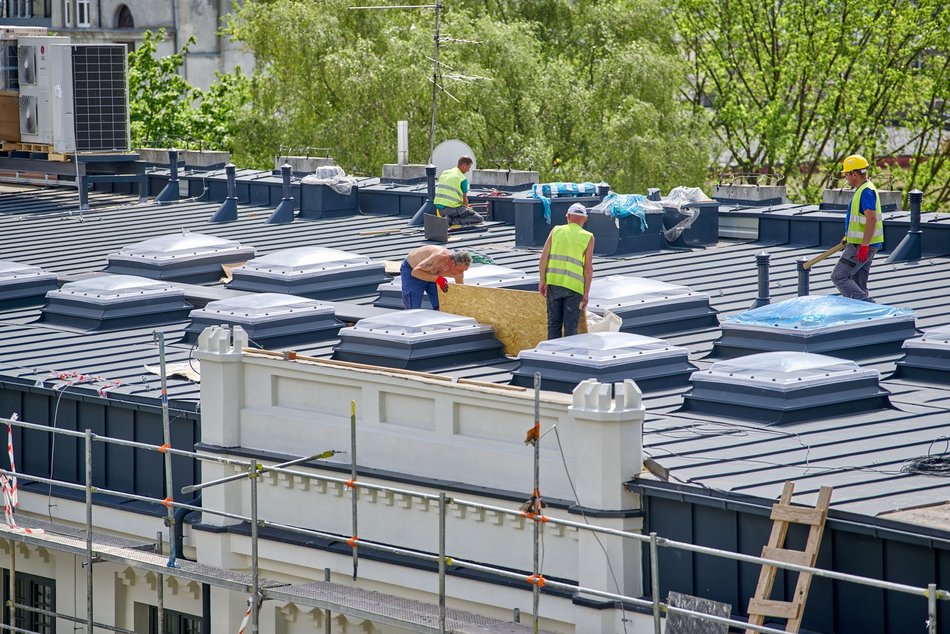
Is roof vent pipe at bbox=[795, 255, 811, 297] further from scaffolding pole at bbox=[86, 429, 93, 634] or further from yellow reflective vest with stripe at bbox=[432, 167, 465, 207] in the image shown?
scaffolding pole at bbox=[86, 429, 93, 634]

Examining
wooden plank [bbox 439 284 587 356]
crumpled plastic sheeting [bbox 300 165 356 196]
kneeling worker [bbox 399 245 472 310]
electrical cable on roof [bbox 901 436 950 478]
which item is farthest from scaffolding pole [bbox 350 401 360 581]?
crumpled plastic sheeting [bbox 300 165 356 196]

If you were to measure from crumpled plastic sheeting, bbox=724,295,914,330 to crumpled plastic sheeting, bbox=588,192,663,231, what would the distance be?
8071mm

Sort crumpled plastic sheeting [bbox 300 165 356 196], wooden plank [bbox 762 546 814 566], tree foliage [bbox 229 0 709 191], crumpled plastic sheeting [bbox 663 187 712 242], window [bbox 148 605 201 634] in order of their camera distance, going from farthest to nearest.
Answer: tree foliage [bbox 229 0 709 191] < crumpled plastic sheeting [bbox 300 165 356 196] < crumpled plastic sheeting [bbox 663 187 712 242] < window [bbox 148 605 201 634] < wooden plank [bbox 762 546 814 566]

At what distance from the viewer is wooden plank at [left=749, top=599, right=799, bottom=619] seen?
14609mm

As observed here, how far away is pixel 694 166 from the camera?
54094 mm

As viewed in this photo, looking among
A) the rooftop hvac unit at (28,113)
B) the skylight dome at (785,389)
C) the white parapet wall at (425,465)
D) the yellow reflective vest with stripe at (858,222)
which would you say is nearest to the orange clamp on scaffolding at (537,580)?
the white parapet wall at (425,465)

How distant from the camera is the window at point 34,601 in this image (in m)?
22.5

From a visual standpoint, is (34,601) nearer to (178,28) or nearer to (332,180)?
(332,180)

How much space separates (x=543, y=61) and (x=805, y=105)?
922 cm

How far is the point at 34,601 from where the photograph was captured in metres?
22.8

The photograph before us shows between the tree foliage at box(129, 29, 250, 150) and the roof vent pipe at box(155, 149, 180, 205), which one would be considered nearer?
the roof vent pipe at box(155, 149, 180, 205)

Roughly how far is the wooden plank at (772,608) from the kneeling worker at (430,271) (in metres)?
9.43

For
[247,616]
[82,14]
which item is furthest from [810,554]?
[82,14]

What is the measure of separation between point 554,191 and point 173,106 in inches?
1529
